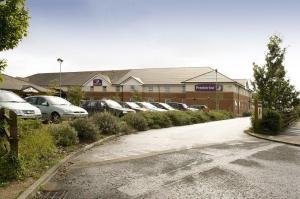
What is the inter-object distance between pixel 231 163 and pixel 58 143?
18.4 feet

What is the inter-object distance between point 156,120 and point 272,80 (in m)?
7.71

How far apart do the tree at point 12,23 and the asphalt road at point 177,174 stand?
3.09m

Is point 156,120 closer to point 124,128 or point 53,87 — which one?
point 124,128

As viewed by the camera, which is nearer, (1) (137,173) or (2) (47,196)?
(2) (47,196)

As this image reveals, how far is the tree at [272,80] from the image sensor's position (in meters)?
22.2

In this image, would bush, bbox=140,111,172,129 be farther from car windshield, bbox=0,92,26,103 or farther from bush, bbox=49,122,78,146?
bush, bbox=49,122,78,146

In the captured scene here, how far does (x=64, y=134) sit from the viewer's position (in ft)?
39.6

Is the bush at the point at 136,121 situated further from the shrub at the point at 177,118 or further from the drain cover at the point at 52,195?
the drain cover at the point at 52,195

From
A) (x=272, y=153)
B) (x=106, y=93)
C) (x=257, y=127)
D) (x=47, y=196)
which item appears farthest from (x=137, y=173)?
(x=106, y=93)

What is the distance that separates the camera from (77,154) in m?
10.9

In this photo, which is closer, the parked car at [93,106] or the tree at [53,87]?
the parked car at [93,106]

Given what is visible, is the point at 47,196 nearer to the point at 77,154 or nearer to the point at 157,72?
the point at 77,154

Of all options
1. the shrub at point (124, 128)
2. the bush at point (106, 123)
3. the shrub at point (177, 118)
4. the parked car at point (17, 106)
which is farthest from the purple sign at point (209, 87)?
the parked car at point (17, 106)

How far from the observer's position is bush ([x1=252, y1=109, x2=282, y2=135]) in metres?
19.9
